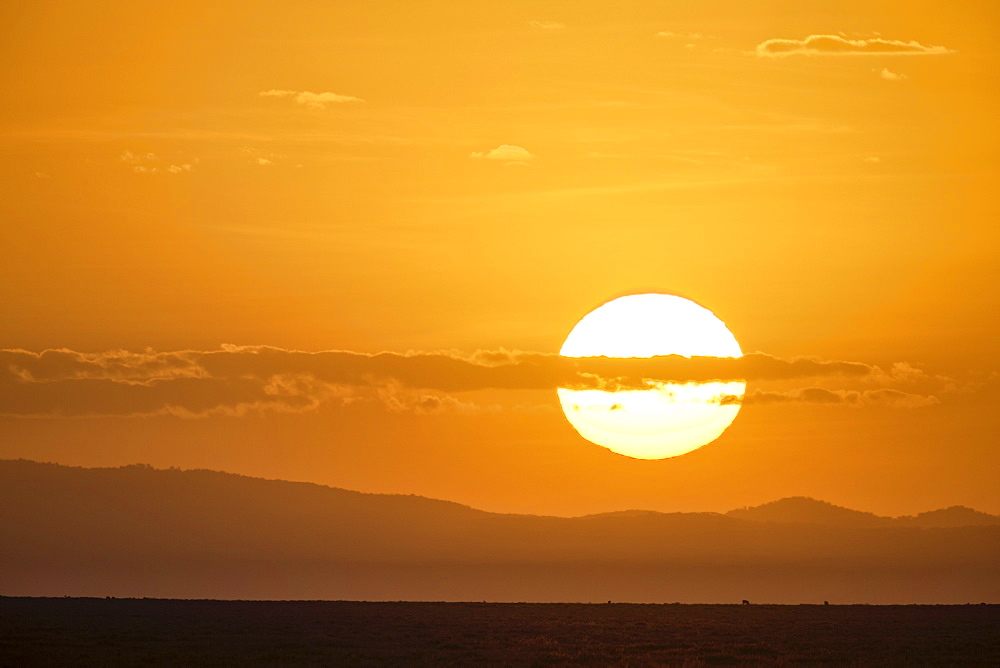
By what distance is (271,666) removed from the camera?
51719 mm

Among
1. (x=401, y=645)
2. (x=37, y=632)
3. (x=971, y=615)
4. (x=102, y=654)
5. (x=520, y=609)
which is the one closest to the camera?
(x=102, y=654)

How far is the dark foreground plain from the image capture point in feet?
181

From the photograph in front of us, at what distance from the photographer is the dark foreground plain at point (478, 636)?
5531cm

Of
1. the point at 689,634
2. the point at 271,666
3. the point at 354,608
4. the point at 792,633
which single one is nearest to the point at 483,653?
the point at 271,666

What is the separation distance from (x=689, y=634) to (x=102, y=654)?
30.4 metres

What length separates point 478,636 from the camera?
221 feet

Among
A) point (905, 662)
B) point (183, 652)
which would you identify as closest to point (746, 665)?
point (905, 662)

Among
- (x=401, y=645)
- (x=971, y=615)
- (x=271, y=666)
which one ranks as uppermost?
(x=971, y=615)

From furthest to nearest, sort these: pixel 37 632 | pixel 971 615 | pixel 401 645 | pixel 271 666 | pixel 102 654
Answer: pixel 971 615
pixel 37 632
pixel 401 645
pixel 102 654
pixel 271 666

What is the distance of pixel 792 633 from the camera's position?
7031 centimetres

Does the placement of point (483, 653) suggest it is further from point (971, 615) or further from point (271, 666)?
point (971, 615)

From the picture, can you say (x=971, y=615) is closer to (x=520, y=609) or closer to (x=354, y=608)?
(x=520, y=609)

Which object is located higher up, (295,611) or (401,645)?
(295,611)

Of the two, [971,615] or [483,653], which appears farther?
[971,615]
